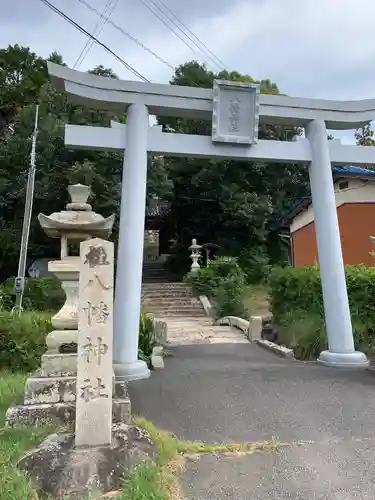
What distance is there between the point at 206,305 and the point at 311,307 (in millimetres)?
8548

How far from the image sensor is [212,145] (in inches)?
335

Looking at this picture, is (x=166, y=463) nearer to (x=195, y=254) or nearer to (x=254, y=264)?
(x=254, y=264)

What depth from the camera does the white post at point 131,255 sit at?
7441 mm

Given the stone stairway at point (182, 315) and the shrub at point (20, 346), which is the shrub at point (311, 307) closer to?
the stone stairway at point (182, 315)

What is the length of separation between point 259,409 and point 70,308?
266 cm

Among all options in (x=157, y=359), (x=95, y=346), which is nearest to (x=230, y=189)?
(x=157, y=359)

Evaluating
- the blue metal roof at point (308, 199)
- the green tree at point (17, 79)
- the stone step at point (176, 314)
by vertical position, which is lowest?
the stone step at point (176, 314)

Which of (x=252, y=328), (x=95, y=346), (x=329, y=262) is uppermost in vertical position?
(x=329, y=262)

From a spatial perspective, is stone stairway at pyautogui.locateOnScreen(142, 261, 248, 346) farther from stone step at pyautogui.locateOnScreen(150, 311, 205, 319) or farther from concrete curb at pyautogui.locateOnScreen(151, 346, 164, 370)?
concrete curb at pyautogui.locateOnScreen(151, 346, 164, 370)

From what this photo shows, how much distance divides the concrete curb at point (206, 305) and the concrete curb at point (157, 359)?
30.8 ft

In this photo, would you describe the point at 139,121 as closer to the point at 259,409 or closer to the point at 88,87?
the point at 88,87

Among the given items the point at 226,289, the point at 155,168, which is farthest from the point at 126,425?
the point at 155,168

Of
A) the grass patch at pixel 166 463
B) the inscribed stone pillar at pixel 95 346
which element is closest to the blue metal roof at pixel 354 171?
the grass patch at pixel 166 463

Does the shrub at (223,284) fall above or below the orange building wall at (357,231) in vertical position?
below
